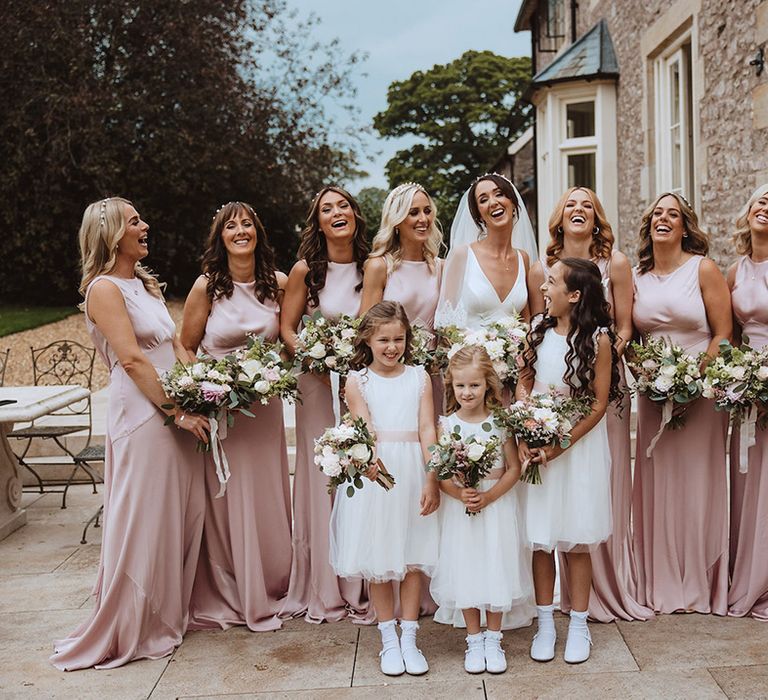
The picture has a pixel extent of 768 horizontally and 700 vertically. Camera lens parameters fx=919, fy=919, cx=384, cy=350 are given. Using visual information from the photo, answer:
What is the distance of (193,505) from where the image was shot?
496 centimetres

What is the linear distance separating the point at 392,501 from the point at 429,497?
0.20 m

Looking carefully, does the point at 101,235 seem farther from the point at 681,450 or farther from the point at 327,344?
the point at 681,450

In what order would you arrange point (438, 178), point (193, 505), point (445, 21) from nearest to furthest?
point (193, 505) < point (438, 178) < point (445, 21)

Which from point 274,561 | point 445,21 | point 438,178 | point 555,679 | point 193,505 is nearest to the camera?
point 555,679

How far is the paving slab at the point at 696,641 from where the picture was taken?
169 inches

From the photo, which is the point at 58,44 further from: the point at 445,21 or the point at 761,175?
the point at 445,21

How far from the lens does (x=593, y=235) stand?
5.03 metres

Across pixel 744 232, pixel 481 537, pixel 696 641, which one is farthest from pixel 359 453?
pixel 744 232

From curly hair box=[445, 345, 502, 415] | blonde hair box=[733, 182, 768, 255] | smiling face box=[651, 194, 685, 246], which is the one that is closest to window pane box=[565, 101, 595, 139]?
blonde hair box=[733, 182, 768, 255]

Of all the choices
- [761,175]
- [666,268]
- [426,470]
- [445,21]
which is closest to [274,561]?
[426,470]

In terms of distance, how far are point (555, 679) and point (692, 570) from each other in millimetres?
1325

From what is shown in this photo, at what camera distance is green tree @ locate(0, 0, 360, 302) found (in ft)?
60.5

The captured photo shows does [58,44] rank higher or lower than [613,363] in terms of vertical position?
higher

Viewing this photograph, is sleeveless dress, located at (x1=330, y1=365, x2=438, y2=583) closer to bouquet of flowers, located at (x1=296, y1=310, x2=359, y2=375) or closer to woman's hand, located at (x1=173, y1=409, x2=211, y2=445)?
bouquet of flowers, located at (x1=296, y1=310, x2=359, y2=375)
